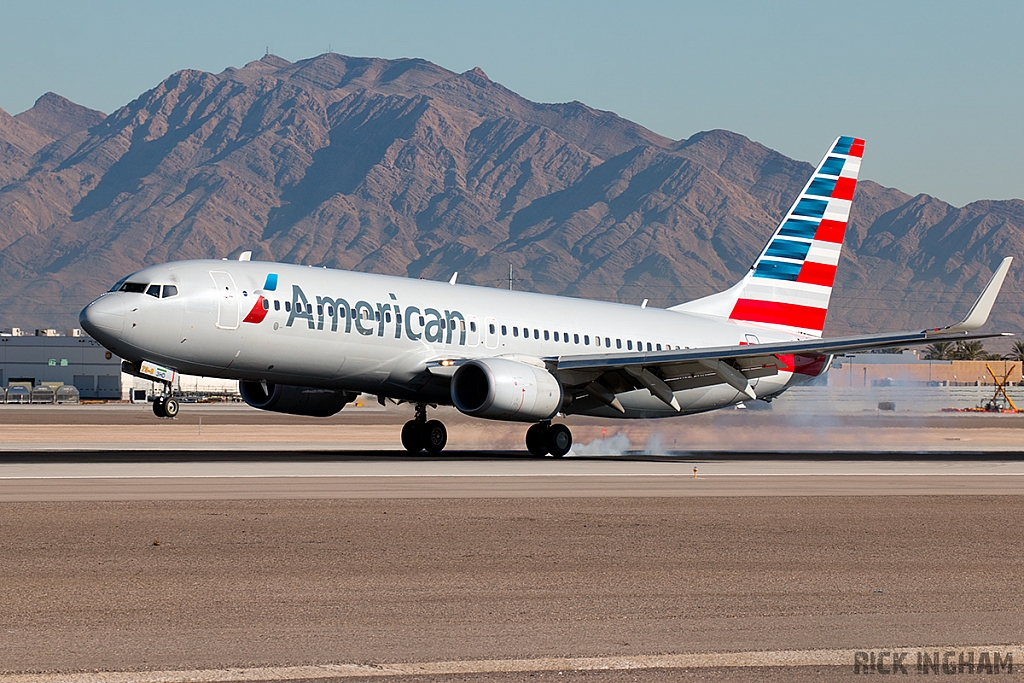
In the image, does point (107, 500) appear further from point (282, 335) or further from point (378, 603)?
point (282, 335)

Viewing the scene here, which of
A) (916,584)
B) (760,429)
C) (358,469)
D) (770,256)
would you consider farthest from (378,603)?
(760,429)

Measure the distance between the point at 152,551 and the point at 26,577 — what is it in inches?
82.8

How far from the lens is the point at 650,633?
11.6m

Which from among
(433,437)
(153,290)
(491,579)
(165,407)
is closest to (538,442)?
(433,437)

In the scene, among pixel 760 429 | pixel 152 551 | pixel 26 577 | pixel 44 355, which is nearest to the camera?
pixel 26 577

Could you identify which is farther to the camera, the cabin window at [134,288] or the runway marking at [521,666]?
the cabin window at [134,288]

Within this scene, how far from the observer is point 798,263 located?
4734 cm

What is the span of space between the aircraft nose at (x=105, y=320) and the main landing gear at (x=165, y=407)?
1.78 meters

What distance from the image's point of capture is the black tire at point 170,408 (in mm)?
31984

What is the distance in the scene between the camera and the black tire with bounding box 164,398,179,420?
31984 millimetres

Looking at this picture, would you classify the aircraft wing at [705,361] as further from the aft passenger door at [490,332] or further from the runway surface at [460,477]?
the runway surface at [460,477]

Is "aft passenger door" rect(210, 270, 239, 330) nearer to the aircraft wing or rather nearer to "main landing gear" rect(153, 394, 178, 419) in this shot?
"main landing gear" rect(153, 394, 178, 419)

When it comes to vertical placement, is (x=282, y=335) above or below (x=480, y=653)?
above

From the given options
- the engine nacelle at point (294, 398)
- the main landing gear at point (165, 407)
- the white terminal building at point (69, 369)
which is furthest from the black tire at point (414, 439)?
the white terminal building at point (69, 369)
